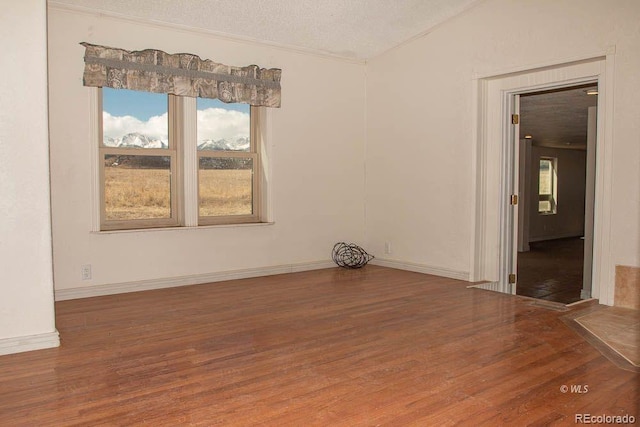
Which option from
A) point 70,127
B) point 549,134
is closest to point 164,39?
point 70,127

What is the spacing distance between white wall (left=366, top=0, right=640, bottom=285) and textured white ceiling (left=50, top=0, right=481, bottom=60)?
326mm

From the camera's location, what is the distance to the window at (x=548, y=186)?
11633 millimetres

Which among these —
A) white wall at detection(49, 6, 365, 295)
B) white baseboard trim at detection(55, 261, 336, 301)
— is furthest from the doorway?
white baseboard trim at detection(55, 261, 336, 301)

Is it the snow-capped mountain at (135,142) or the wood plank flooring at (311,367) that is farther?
the snow-capped mountain at (135,142)

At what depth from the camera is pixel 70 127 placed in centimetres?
461

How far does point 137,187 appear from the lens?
516cm

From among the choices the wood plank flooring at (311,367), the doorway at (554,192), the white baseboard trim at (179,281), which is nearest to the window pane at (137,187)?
the white baseboard trim at (179,281)

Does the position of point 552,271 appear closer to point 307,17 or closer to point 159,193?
point 307,17

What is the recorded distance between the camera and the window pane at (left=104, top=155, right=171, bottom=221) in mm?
5020

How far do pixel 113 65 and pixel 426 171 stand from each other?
356cm

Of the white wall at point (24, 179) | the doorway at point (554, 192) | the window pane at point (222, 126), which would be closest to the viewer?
the white wall at point (24, 179)

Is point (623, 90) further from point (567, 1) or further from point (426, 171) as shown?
point (426, 171)

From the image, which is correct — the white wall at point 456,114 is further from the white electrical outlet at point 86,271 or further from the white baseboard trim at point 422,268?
the white electrical outlet at point 86,271

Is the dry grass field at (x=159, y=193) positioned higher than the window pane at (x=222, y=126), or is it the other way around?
the window pane at (x=222, y=126)
